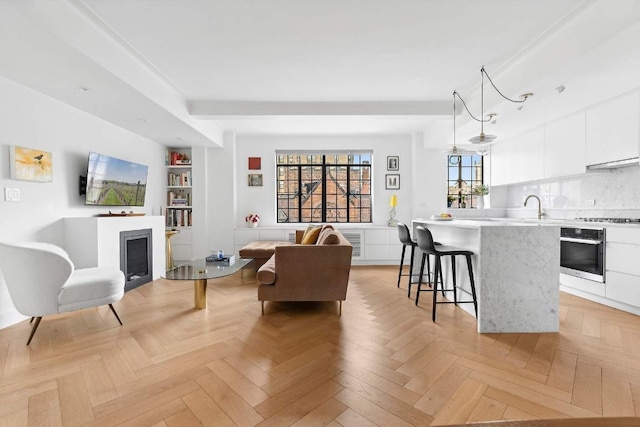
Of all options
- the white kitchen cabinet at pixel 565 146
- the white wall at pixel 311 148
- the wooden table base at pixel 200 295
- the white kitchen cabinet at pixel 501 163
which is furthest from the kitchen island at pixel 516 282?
the white wall at pixel 311 148

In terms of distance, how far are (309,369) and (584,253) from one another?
364 cm

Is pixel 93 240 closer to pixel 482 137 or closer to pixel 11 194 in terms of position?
pixel 11 194

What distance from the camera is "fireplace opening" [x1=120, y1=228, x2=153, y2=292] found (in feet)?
12.8

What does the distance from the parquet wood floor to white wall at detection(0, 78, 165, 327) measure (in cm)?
96

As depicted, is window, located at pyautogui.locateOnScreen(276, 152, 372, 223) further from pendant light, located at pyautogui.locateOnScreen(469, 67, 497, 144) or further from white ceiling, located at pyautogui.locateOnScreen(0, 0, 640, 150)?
pendant light, located at pyautogui.locateOnScreen(469, 67, 497, 144)

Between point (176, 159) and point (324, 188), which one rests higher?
point (176, 159)

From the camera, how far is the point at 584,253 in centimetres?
354

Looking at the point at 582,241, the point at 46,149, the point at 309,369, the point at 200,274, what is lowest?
the point at 309,369

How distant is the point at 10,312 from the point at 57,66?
7.63ft

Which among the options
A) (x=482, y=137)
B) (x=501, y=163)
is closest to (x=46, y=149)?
(x=482, y=137)

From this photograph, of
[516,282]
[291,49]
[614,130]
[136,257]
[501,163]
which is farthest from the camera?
[501,163]

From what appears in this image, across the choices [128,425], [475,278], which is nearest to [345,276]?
[475,278]

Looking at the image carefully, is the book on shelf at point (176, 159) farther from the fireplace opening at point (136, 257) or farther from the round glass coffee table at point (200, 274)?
the round glass coffee table at point (200, 274)

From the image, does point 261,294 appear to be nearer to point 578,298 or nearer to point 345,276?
point 345,276
